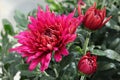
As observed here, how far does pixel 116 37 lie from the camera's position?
0.82 metres

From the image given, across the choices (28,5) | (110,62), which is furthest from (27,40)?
(28,5)

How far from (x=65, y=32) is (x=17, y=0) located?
1735 mm

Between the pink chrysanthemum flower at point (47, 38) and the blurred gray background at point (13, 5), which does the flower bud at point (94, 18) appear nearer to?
the pink chrysanthemum flower at point (47, 38)

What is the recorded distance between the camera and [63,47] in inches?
21.2

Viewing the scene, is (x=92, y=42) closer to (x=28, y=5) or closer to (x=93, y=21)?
(x=93, y=21)

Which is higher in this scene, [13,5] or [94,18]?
[94,18]

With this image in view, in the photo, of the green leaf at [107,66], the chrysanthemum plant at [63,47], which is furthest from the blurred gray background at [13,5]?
the green leaf at [107,66]

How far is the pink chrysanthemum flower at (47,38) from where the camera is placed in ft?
1.76

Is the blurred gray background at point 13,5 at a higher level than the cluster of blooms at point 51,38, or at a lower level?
lower

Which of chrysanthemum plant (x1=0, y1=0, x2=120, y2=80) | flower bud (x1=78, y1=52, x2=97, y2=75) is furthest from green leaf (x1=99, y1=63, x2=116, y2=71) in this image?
flower bud (x1=78, y1=52, x2=97, y2=75)

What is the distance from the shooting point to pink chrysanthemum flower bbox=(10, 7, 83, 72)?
535 millimetres

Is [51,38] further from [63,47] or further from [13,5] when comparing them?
[13,5]

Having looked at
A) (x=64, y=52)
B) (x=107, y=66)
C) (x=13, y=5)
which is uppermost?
(x=64, y=52)

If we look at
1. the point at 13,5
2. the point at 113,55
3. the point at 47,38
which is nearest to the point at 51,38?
the point at 47,38
